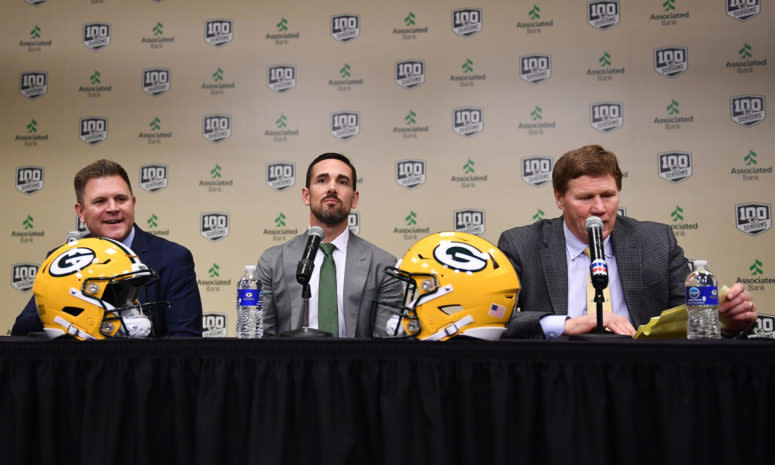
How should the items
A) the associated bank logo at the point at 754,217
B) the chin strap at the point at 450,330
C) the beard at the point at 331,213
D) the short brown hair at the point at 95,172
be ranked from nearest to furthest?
the chin strap at the point at 450,330
the short brown hair at the point at 95,172
the beard at the point at 331,213
the associated bank logo at the point at 754,217

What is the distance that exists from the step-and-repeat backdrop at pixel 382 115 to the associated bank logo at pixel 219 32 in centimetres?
2

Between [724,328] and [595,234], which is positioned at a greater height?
[595,234]

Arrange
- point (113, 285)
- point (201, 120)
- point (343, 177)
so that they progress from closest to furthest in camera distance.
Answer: point (113, 285) < point (343, 177) < point (201, 120)

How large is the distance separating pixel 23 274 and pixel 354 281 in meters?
2.89

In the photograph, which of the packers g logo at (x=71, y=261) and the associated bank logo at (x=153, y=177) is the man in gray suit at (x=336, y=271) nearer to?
the packers g logo at (x=71, y=261)

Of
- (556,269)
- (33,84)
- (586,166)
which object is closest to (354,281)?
(556,269)

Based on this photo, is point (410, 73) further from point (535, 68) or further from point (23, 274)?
point (23, 274)

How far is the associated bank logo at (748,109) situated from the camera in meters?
4.13

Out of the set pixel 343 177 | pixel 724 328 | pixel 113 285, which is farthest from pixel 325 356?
pixel 343 177

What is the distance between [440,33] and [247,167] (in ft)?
5.38

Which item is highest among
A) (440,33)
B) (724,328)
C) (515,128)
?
(440,33)

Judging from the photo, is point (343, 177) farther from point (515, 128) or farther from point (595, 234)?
point (515, 128)

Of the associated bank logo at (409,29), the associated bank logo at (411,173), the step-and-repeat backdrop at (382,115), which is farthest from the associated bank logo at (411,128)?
the associated bank logo at (409,29)

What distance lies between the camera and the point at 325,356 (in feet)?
5.05
